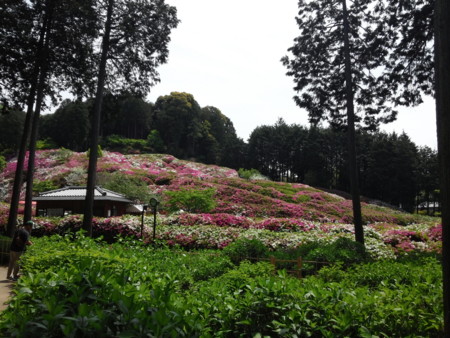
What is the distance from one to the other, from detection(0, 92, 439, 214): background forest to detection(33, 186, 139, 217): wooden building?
30810mm

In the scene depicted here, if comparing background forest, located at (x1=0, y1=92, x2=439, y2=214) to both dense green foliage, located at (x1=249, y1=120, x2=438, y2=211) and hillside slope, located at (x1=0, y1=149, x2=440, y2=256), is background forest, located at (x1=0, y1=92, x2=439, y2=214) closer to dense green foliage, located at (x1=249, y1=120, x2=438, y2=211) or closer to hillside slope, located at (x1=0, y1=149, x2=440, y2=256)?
dense green foliage, located at (x1=249, y1=120, x2=438, y2=211)

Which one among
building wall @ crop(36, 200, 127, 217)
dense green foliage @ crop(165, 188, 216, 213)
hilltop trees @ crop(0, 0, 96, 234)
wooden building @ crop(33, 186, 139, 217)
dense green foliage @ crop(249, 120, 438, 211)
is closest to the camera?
hilltop trees @ crop(0, 0, 96, 234)

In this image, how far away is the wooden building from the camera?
20.3 m

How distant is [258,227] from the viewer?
16.2m

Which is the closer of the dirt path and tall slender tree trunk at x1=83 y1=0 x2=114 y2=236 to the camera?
the dirt path

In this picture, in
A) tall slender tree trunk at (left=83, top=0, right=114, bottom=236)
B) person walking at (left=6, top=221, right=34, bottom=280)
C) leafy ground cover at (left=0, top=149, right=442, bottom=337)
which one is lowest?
person walking at (left=6, top=221, right=34, bottom=280)

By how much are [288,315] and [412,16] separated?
12.0 meters

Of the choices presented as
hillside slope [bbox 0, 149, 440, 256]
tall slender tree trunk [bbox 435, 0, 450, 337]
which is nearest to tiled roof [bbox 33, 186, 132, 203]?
hillside slope [bbox 0, 149, 440, 256]

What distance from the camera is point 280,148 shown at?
186ft

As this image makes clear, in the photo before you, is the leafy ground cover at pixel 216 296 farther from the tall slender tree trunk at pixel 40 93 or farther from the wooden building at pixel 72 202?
the wooden building at pixel 72 202

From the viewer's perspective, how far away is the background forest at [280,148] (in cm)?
4741

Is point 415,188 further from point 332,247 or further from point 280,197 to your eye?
point 332,247

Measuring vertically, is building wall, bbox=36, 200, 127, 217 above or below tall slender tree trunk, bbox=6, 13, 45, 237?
below

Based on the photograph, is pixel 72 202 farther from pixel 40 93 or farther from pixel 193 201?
pixel 40 93
